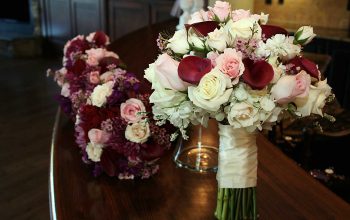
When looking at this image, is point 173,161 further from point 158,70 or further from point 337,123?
point 337,123

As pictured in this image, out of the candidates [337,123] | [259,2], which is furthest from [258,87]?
[259,2]

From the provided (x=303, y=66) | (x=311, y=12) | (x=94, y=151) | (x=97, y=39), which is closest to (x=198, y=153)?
(x=94, y=151)

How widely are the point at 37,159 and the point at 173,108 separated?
2.93 metres

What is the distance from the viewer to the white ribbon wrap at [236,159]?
0.90m

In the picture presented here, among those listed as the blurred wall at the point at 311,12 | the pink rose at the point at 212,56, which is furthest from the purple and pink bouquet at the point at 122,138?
the blurred wall at the point at 311,12

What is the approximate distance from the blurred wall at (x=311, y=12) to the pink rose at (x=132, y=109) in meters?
3.73

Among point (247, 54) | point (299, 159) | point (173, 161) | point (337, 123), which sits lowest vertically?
point (299, 159)

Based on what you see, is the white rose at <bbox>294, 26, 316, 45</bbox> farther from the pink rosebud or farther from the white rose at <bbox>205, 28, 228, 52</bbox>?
the pink rosebud

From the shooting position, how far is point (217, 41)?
84 cm

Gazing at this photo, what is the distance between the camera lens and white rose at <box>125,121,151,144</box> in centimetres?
113

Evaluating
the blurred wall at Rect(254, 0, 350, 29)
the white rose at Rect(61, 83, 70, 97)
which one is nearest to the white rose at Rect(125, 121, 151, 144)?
the white rose at Rect(61, 83, 70, 97)

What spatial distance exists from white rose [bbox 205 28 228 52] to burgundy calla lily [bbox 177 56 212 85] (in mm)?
33

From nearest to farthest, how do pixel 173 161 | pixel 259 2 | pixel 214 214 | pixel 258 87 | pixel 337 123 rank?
pixel 258 87
pixel 214 214
pixel 173 161
pixel 337 123
pixel 259 2

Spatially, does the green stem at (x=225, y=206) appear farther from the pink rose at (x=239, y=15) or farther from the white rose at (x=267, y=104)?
the pink rose at (x=239, y=15)
